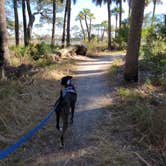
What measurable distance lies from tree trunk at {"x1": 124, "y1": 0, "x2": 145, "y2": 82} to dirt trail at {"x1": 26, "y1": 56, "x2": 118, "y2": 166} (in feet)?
2.85

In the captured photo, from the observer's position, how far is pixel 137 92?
5.44 metres

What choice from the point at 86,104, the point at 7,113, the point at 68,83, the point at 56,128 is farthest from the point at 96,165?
the point at 86,104

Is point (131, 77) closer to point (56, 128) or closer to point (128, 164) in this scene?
point (56, 128)

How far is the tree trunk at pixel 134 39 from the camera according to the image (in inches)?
227

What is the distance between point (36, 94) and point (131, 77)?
9.92ft

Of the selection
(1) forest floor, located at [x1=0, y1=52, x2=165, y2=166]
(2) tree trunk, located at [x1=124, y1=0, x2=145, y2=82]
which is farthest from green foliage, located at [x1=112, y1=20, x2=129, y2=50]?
(1) forest floor, located at [x1=0, y1=52, x2=165, y2=166]

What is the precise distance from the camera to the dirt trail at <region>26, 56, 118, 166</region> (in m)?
2.77

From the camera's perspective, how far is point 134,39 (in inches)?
234

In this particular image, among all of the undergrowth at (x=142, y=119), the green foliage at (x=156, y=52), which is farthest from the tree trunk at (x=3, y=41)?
the green foliage at (x=156, y=52)

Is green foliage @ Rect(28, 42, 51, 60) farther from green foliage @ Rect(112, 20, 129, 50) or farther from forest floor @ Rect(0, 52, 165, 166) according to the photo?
green foliage @ Rect(112, 20, 129, 50)

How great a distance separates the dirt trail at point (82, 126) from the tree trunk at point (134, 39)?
0.87 metres

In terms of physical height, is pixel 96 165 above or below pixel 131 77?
below

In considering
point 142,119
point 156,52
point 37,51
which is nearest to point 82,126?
point 142,119

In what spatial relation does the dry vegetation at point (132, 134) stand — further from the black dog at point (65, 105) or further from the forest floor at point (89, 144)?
the black dog at point (65, 105)
